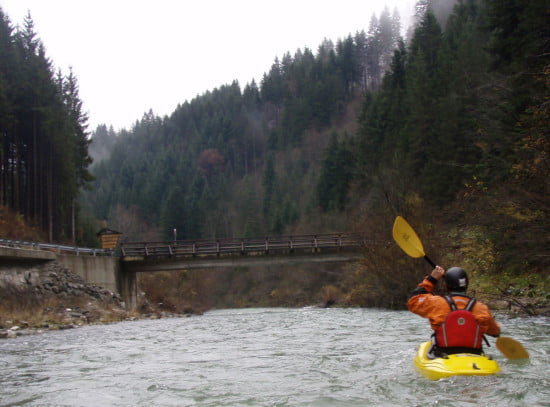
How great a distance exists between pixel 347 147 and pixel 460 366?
60727 mm

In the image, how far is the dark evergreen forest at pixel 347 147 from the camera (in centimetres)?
1902

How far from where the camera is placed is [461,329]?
6.68 meters

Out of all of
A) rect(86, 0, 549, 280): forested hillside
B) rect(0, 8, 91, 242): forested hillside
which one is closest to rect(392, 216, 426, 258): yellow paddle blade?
rect(86, 0, 549, 280): forested hillside

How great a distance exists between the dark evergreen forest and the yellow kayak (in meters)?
8.05

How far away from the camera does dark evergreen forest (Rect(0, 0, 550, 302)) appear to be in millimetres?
19016

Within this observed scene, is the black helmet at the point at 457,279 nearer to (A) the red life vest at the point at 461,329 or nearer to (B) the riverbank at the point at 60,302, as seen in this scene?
(A) the red life vest at the point at 461,329

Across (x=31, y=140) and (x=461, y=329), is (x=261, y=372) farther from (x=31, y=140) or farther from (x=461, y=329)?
(x=31, y=140)

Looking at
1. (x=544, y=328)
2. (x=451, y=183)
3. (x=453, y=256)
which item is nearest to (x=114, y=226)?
(x=451, y=183)

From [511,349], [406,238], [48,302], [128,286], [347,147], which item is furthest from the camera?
[347,147]

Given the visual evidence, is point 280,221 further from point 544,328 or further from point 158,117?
point 158,117

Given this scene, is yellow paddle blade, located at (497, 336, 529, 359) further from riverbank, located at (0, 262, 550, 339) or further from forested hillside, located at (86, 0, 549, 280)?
riverbank, located at (0, 262, 550, 339)

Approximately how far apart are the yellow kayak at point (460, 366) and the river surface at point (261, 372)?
0.30 ft

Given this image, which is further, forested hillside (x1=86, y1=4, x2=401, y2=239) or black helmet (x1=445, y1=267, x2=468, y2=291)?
forested hillside (x1=86, y1=4, x2=401, y2=239)

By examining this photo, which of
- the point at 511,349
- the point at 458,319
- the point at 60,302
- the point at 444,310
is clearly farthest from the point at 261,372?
the point at 60,302
